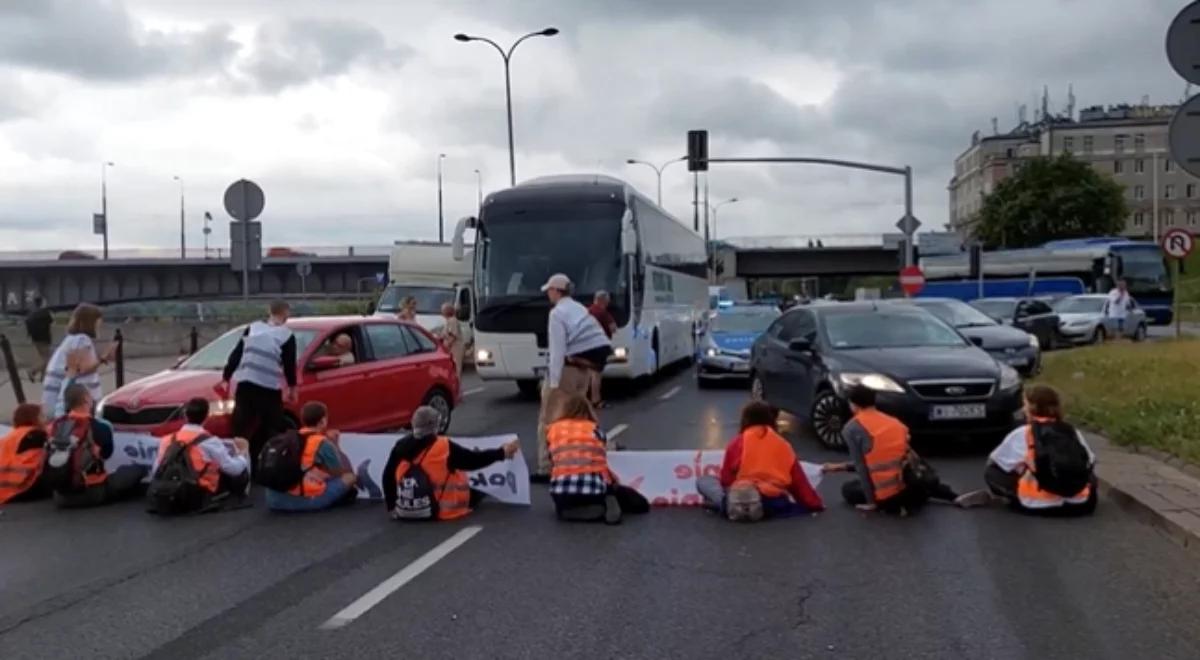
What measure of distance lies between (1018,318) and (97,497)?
2575cm

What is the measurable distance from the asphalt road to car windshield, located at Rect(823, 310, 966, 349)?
4.27 metres

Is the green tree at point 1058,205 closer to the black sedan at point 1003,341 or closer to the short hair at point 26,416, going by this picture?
the black sedan at point 1003,341

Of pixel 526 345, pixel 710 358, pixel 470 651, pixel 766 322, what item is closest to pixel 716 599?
pixel 470 651

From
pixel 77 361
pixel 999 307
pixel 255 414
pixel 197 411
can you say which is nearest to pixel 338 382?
pixel 255 414

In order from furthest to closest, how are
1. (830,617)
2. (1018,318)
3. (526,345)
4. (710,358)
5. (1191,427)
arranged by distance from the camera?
(1018,318), (710,358), (526,345), (1191,427), (830,617)

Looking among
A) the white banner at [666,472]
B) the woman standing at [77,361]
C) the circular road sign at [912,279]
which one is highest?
the circular road sign at [912,279]

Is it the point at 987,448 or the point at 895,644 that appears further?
the point at 987,448

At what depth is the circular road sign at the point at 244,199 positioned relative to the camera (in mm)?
17125

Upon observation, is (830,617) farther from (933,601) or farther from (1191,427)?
(1191,427)

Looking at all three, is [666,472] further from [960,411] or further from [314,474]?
[960,411]

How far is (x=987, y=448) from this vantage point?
1271cm

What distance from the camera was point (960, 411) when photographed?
1189 cm

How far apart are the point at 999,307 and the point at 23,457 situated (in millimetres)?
28101

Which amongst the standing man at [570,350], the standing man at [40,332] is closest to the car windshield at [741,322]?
the standing man at [570,350]
